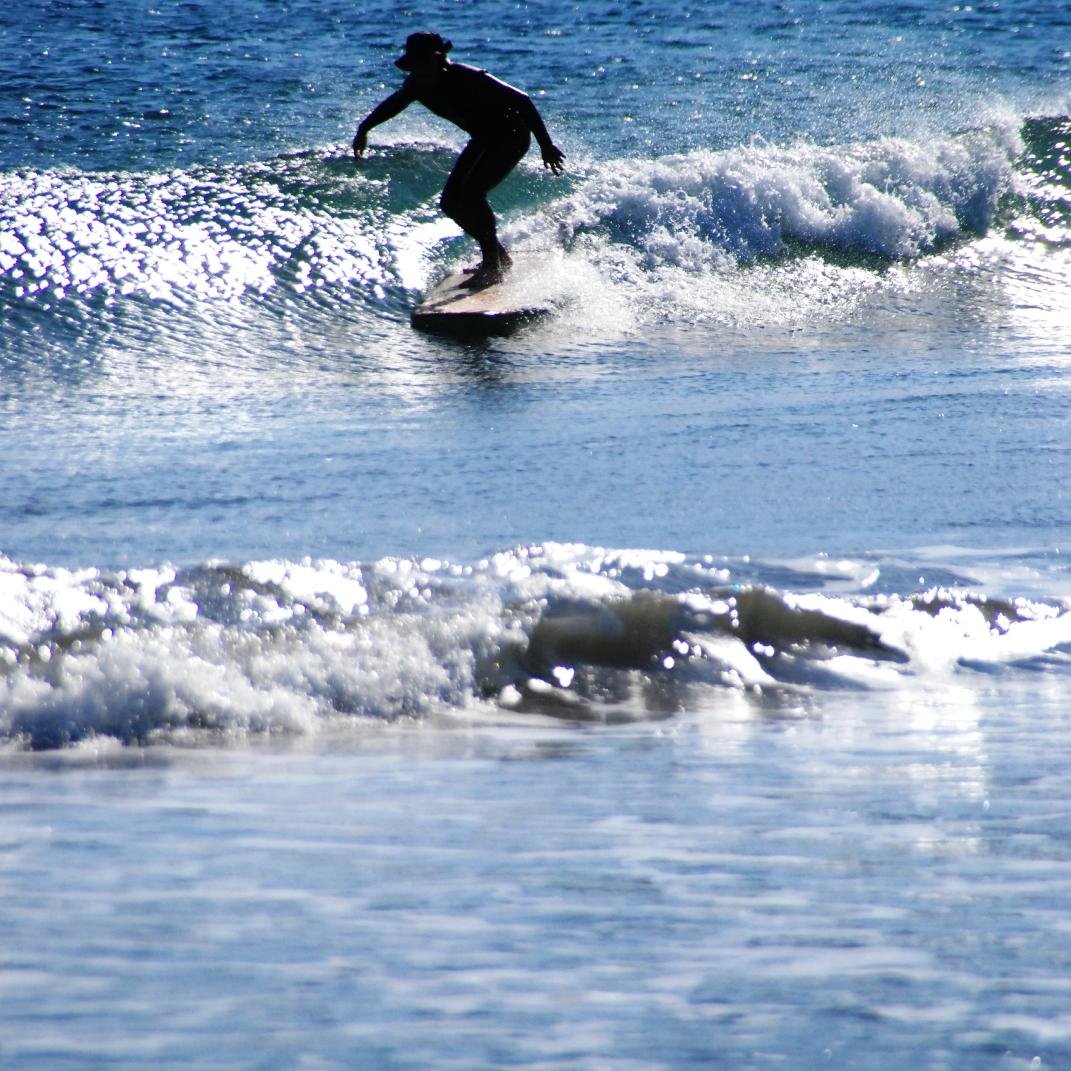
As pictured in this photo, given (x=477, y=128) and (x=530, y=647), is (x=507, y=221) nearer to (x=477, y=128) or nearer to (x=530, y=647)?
(x=477, y=128)

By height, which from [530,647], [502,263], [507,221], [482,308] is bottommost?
[530,647]

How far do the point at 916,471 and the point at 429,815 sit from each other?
3142 millimetres

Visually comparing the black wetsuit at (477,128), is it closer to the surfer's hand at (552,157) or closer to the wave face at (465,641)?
the surfer's hand at (552,157)

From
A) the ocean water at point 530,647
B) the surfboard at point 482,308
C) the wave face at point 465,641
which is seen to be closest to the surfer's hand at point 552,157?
the surfboard at point 482,308

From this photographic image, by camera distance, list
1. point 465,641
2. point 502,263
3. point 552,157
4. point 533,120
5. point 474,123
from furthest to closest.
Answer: point 502,263, point 474,123, point 552,157, point 533,120, point 465,641

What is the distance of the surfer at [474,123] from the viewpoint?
864cm

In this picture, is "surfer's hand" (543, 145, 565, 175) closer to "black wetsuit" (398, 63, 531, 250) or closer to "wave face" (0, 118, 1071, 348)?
"black wetsuit" (398, 63, 531, 250)

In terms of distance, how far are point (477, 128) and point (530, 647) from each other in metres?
5.93

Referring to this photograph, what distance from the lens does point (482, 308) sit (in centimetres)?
885

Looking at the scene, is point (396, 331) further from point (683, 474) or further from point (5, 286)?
point (683, 474)

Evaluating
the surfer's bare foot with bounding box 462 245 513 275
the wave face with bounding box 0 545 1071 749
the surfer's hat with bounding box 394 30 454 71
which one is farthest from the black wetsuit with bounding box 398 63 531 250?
the wave face with bounding box 0 545 1071 749

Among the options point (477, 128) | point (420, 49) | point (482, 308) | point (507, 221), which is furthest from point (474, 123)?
point (507, 221)

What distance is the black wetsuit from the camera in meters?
8.84

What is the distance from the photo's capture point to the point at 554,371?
7.60 meters
